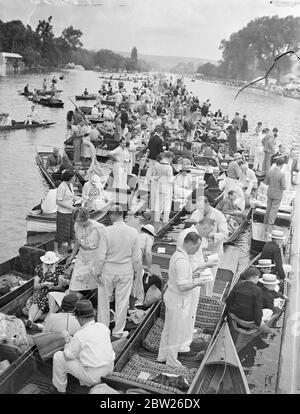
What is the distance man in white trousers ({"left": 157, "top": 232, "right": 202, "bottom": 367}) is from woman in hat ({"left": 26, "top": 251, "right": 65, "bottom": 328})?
1608 mm

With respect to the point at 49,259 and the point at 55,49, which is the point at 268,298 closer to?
the point at 49,259

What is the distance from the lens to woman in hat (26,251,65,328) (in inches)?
224

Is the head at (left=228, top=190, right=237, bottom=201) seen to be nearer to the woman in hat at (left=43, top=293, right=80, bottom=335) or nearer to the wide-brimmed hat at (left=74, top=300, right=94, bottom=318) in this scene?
the woman in hat at (left=43, top=293, right=80, bottom=335)

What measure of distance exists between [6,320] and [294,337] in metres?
3.85

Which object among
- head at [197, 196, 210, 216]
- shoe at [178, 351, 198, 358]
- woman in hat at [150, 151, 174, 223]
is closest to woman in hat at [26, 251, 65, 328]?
shoe at [178, 351, 198, 358]

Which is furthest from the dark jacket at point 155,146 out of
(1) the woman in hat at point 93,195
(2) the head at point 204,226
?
(2) the head at point 204,226

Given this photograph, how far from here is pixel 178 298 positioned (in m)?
4.55

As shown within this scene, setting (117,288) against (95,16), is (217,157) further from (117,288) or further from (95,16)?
(117,288)

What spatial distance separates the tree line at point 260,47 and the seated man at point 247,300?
2710mm

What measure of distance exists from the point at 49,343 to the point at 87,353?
674 millimetres

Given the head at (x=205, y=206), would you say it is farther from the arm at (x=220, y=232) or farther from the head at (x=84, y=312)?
the head at (x=84, y=312)

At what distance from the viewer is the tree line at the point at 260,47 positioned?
6018mm

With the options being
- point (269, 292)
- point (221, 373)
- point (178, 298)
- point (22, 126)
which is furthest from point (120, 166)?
point (22, 126)

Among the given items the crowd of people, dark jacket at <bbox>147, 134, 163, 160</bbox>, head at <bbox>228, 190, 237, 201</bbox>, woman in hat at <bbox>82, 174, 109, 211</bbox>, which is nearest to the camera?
the crowd of people
